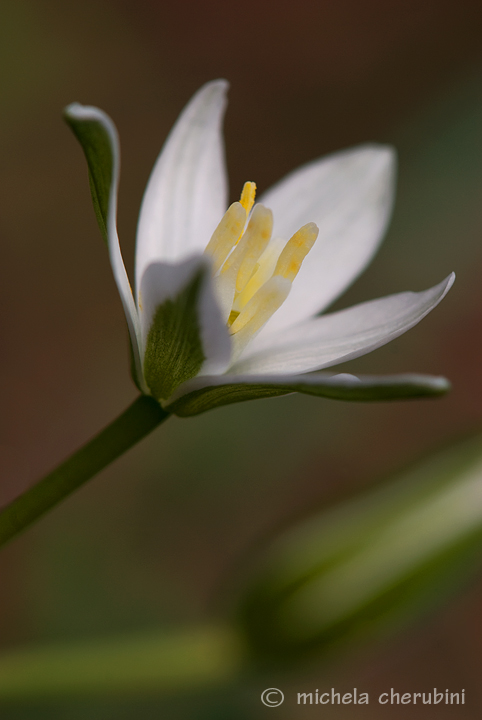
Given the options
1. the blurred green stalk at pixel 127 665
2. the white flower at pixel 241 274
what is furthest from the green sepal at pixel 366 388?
the blurred green stalk at pixel 127 665

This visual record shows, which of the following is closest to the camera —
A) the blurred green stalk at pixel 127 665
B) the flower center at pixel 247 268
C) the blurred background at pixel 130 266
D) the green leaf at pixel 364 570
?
the flower center at pixel 247 268

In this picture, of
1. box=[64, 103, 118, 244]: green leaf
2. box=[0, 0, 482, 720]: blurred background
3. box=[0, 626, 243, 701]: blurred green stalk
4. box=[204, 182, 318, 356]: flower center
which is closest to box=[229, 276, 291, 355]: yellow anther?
box=[204, 182, 318, 356]: flower center

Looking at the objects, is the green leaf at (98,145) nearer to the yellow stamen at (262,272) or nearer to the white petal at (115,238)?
the white petal at (115,238)

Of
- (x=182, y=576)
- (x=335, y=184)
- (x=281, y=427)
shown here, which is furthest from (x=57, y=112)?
(x=335, y=184)

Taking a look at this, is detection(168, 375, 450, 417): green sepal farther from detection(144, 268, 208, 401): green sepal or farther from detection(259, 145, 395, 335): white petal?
detection(259, 145, 395, 335): white petal

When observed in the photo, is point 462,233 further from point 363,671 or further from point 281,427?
point 363,671

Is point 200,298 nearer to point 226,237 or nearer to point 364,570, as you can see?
point 226,237
